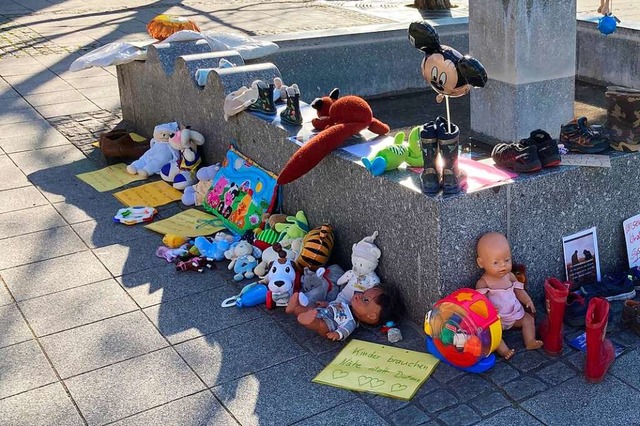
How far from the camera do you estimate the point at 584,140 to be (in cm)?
494

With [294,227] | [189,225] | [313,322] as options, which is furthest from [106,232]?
[313,322]

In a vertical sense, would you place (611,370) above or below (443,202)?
below

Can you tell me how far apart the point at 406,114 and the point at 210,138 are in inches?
100

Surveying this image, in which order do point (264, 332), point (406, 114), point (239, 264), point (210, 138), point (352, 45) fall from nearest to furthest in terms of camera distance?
point (264, 332) → point (239, 264) → point (210, 138) → point (406, 114) → point (352, 45)

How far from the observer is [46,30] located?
565 inches

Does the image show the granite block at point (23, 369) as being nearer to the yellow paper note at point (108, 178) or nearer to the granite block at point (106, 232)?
the granite block at point (106, 232)

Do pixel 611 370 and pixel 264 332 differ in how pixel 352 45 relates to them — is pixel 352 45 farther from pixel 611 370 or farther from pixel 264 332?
pixel 611 370

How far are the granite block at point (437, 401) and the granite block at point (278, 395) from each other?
368 millimetres

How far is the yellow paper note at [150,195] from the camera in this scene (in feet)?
22.7

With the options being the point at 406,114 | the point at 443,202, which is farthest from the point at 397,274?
the point at 406,114

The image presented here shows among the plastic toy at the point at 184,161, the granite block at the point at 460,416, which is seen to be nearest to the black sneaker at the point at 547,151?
the granite block at the point at 460,416

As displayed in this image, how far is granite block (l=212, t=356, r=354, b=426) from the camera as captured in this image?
405 centimetres

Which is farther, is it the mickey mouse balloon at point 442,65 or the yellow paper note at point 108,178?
the yellow paper note at point 108,178

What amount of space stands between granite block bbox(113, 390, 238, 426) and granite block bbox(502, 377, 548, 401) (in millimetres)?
1364
